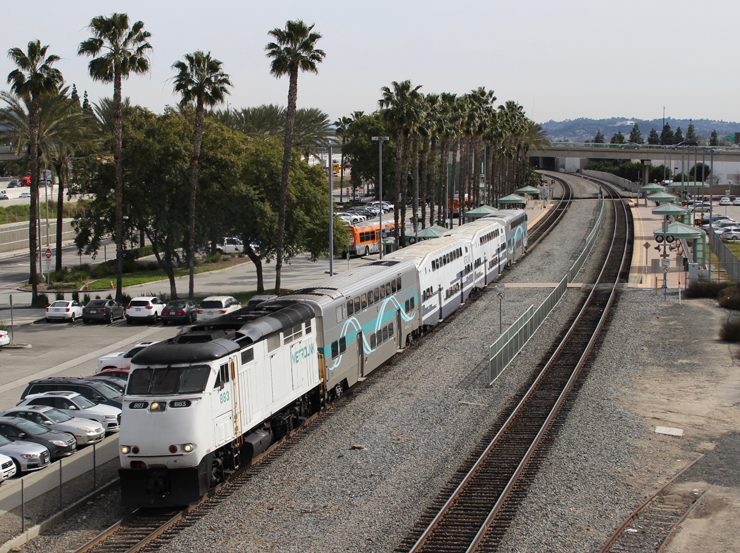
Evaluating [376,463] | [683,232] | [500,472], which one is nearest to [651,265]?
[683,232]

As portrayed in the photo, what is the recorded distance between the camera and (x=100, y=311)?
44656 millimetres

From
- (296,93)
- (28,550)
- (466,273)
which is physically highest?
(296,93)

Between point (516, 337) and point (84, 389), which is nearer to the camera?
point (84, 389)

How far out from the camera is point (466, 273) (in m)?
41.7

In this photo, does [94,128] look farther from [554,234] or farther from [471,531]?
[471,531]

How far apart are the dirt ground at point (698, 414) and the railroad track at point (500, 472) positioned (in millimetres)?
2415

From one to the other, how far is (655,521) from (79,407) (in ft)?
55.5

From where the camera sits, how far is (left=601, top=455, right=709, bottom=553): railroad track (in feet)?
47.8

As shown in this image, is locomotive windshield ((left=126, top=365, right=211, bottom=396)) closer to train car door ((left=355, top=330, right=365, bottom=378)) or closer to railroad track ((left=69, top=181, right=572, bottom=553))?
railroad track ((left=69, top=181, right=572, bottom=553))

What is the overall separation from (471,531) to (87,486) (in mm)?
8709

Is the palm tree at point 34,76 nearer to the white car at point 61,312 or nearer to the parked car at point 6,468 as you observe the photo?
the white car at point 61,312

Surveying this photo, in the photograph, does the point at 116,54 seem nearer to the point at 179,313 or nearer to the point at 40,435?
the point at 179,313

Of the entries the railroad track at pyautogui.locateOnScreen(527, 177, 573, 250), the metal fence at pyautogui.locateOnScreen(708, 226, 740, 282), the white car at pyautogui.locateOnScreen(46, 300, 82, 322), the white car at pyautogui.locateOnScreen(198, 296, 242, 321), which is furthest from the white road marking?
the railroad track at pyautogui.locateOnScreen(527, 177, 573, 250)

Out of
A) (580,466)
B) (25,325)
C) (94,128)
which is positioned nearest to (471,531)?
(580,466)
